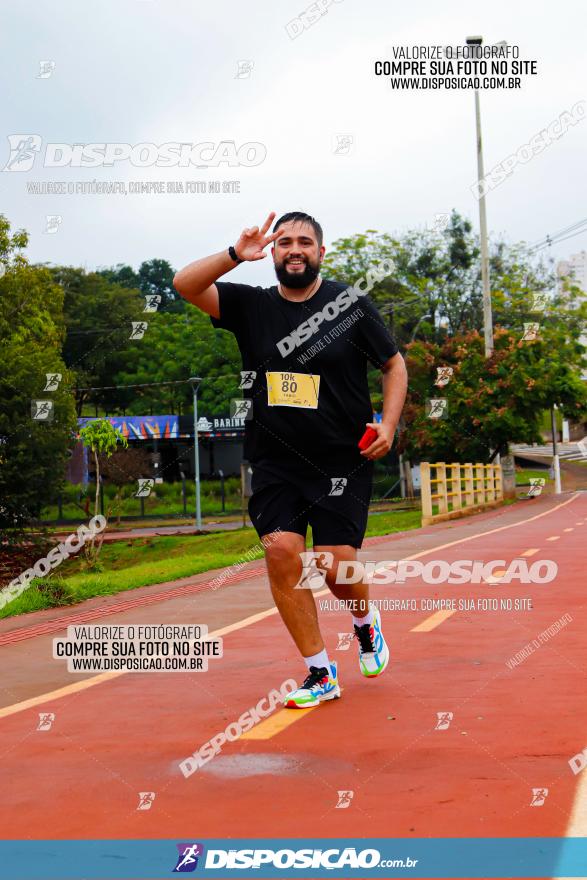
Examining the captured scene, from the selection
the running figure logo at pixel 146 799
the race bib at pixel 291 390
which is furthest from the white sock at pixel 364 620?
the running figure logo at pixel 146 799

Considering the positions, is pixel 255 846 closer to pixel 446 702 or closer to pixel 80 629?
pixel 446 702

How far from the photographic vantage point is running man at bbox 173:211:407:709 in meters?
5.34

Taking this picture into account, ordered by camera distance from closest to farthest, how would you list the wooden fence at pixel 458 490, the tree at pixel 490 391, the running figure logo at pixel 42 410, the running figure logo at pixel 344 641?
the running figure logo at pixel 344 641
the wooden fence at pixel 458 490
the running figure logo at pixel 42 410
the tree at pixel 490 391

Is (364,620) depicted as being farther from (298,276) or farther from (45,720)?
(298,276)

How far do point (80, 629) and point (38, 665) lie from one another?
61.5 inches

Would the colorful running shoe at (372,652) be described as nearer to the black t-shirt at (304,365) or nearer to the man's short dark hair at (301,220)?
the black t-shirt at (304,365)

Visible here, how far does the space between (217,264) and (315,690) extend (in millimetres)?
2049

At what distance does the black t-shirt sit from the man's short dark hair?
239 millimetres

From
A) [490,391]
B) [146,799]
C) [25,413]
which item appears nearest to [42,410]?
[25,413]

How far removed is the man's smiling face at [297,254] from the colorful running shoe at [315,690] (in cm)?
185

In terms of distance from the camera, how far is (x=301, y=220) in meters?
5.37

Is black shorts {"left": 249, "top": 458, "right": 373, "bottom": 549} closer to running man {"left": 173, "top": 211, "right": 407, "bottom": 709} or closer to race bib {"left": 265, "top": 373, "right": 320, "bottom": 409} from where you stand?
running man {"left": 173, "top": 211, "right": 407, "bottom": 709}

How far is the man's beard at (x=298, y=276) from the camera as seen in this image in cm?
537

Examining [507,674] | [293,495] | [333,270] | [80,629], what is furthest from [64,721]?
[333,270]
